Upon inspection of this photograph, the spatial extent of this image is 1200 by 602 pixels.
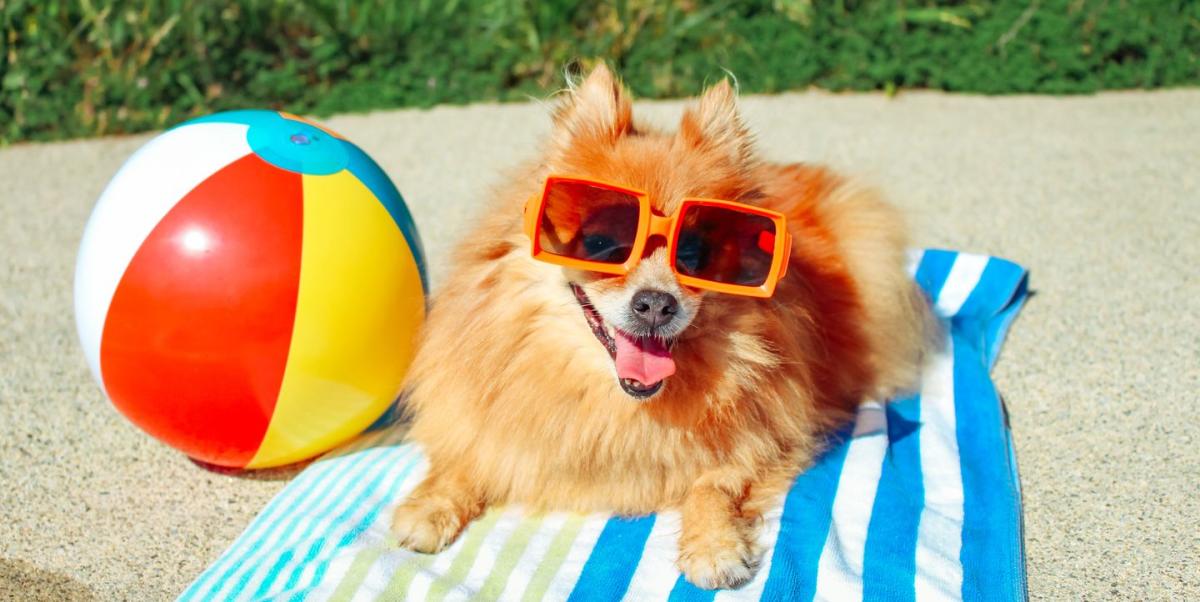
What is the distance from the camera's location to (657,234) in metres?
2.82

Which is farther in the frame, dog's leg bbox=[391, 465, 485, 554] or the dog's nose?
dog's leg bbox=[391, 465, 485, 554]

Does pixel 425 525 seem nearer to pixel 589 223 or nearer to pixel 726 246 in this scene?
pixel 589 223

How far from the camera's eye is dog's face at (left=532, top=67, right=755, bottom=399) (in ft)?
9.28

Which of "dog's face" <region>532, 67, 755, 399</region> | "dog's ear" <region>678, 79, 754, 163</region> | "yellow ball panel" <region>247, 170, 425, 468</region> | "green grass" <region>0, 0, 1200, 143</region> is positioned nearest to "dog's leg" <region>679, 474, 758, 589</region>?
"dog's face" <region>532, 67, 755, 399</region>

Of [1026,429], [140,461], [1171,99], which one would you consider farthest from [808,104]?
[140,461]

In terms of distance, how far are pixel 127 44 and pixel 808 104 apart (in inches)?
222

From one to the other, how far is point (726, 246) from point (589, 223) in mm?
427

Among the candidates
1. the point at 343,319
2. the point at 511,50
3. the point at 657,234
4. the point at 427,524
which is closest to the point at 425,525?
the point at 427,524

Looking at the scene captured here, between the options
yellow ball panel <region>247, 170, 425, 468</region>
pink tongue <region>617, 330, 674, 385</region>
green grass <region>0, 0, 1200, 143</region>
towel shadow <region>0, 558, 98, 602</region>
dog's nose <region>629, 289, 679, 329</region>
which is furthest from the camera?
green grass <region>0, 0, 1200, 143</region>

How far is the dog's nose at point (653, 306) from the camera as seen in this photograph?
9.11ft

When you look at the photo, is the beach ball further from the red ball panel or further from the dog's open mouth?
the dog's open mouth

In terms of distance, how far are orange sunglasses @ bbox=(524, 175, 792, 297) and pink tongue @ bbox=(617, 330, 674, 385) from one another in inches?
8.8

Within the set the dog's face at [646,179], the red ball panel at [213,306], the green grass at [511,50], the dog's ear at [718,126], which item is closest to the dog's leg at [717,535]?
the dog's face at [646,179]

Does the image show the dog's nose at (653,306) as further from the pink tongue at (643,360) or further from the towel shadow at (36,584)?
the towel shadow at (36,584)
